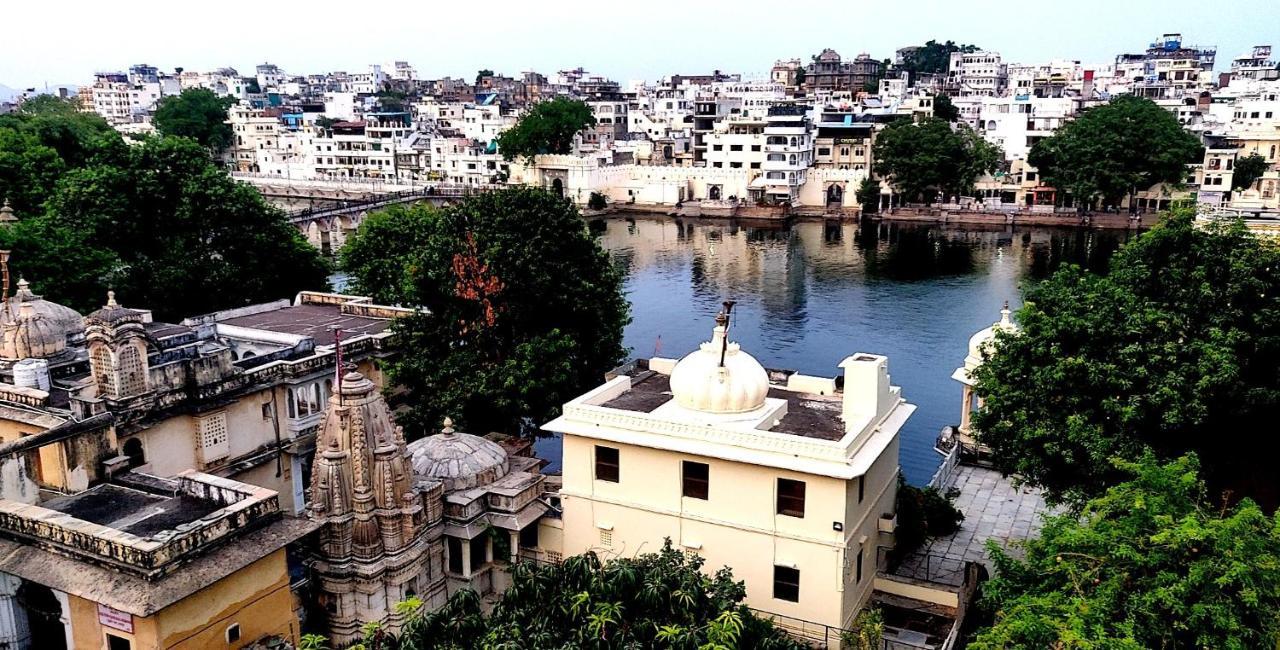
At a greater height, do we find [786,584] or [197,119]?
[197,119]

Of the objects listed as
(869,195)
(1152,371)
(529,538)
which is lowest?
(529,538)

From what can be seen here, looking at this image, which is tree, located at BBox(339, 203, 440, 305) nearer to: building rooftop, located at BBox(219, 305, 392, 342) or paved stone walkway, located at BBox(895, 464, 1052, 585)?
building rooftop, located at BBox(219, 305, 392, 342)

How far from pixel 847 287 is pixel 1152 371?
151 ft

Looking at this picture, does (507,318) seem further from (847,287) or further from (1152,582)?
(847,287)

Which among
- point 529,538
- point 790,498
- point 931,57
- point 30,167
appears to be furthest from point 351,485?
point 931,57

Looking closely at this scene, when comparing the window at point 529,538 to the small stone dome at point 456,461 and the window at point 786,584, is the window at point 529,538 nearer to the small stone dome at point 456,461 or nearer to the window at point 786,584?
the small stone dome at point 456,461

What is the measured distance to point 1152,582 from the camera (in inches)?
564

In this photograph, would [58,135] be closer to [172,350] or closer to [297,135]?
[172,350]

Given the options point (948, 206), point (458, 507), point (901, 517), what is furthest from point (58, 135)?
point (948, 206)

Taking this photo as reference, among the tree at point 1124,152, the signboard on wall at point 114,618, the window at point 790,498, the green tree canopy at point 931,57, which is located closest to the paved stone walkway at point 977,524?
the window at point 790,498

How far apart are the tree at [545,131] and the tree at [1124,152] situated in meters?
50.1

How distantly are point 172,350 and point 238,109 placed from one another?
118545mm

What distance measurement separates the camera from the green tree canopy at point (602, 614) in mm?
13570

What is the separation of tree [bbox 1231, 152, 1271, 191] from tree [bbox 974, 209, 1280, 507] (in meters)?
66.4
